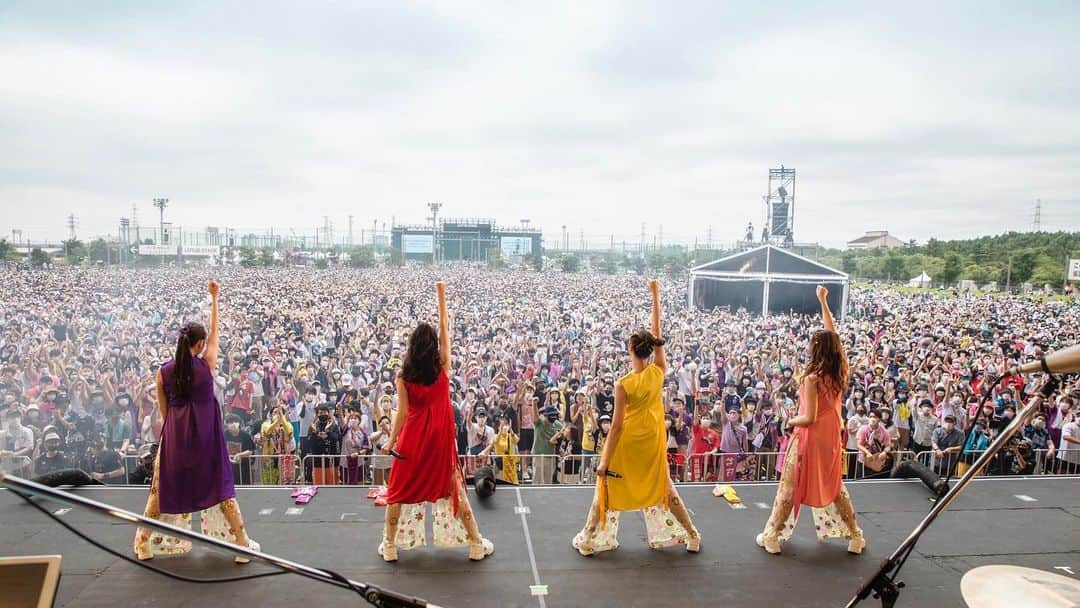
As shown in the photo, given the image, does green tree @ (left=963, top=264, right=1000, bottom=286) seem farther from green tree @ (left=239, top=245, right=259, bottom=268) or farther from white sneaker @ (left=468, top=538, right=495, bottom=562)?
green tree @ (left=239, top=245, right=259, bottom=268)

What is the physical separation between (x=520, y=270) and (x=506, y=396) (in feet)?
37.5

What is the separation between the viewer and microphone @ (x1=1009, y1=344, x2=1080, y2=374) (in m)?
1.68

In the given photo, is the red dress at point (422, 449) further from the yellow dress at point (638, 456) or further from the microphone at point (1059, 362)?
the microphone at point (1059, 362)

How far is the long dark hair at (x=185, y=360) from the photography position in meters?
3.80

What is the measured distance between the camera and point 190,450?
12.7 feet

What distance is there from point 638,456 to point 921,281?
44.7 ft

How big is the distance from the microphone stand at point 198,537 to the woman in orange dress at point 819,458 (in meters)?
3.21

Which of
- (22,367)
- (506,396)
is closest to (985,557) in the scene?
(506,396)

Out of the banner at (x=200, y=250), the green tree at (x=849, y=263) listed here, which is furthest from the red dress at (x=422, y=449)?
the banner at (x=200, y=250)

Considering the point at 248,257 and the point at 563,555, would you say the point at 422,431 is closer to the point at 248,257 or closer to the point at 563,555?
the point at 563,555

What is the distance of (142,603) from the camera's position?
3.51m

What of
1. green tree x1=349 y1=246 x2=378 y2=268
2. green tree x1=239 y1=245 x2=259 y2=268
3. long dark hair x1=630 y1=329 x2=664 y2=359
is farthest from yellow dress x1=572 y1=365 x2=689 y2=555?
green tree x1=349 y1=246 x2=378 y2=268

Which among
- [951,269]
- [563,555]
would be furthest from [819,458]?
[951,269]

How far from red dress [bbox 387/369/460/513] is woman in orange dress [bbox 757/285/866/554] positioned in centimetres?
216
